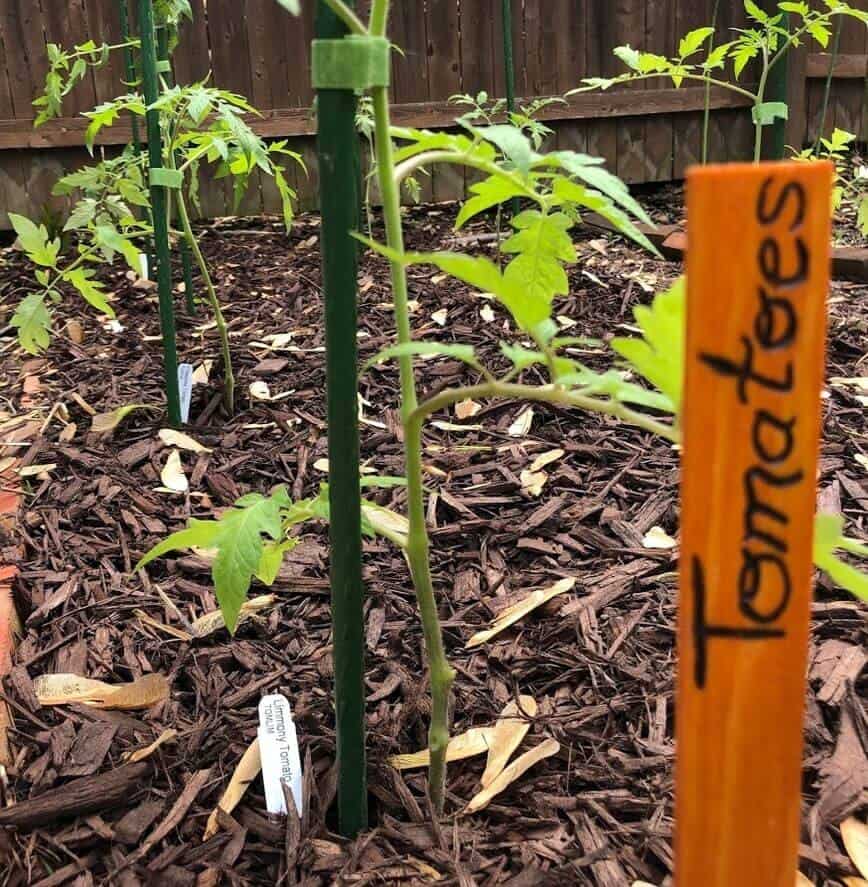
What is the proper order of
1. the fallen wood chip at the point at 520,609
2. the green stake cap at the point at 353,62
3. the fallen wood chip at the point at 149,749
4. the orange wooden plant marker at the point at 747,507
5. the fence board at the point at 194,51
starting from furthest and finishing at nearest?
the fence board at the point at 194,51
the fallen wood chip at the point at 520,609
the fallen wood chip at the point at 149,749
the green stake cap at the point at 353,62
the orange wooden plant marker at the point at 747,507

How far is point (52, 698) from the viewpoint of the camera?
1579mm

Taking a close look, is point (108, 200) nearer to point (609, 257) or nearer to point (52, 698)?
point (52, 698)

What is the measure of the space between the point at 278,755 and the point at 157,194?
165 cm

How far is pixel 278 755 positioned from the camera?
1.33 m

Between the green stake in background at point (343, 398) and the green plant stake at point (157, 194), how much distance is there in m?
1.50

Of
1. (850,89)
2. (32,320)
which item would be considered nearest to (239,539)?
(32,320)

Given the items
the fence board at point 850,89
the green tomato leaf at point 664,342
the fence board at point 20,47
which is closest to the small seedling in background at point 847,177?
the fence board at point 850,89

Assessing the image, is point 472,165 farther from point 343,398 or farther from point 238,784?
point 238,784

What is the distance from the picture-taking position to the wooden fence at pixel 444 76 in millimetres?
5055

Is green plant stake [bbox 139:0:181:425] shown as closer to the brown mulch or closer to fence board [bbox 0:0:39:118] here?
the brown mulch

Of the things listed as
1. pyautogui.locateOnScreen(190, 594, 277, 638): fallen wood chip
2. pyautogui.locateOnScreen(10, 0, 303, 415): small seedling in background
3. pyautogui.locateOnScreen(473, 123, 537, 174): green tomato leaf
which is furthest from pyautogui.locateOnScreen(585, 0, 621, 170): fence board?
pyautogui.locateOnScreen(473, 123, 537, 174): green tomato leaf

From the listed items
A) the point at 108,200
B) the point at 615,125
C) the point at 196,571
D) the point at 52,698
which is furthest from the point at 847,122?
the point at 52,698

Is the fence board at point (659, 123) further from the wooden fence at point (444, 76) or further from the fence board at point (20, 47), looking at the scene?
the fence board at point (20, 47)

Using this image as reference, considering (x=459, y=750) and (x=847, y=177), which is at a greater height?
(x=847, y=177)
